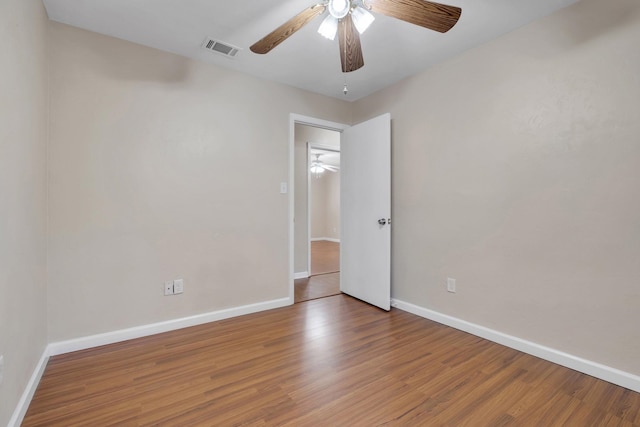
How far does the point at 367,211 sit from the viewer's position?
3.25m

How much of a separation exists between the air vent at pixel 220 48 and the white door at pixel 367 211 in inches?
59.3

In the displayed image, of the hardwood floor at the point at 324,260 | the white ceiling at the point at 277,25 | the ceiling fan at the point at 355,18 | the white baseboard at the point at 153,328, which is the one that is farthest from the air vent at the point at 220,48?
the hardwood floor at the point at 324,260

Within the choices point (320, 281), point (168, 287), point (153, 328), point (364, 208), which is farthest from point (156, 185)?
point (320, 281)

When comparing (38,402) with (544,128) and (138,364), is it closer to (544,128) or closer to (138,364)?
(138,364)

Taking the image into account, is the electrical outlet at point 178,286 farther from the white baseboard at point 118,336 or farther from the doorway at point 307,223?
the doorway at point 307,223

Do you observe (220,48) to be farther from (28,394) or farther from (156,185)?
(28,394)

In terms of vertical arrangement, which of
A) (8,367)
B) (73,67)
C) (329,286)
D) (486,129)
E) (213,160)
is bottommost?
(329,286)

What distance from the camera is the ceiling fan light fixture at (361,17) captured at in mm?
1596

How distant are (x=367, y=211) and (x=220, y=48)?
2098mm

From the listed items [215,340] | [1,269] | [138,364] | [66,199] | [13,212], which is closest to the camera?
[1,269]

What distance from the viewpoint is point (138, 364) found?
199 centimetres

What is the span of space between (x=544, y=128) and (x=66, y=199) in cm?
351

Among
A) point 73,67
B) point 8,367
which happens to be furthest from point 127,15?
point 8,367

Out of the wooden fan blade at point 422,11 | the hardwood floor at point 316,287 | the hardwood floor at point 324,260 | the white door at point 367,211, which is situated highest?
the wooden fan blade at point 422,11
